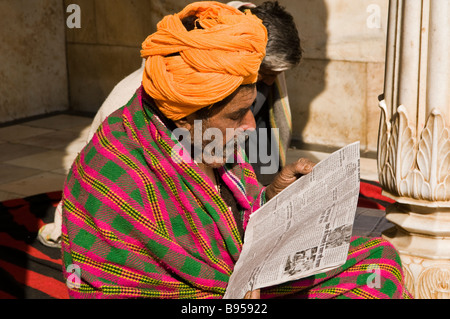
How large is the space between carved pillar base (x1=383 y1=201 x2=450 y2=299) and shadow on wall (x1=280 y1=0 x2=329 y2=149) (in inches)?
143

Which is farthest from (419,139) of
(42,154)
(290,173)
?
(42,154)

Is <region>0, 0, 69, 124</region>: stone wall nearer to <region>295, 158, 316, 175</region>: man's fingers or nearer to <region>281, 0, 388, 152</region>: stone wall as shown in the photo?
<region>281, 0, 388, 152</region>: stone wall

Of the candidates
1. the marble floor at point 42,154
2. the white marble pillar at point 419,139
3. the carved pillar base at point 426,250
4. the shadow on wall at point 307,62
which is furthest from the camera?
the shadow on wall at point 307,62

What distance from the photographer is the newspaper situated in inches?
81.5

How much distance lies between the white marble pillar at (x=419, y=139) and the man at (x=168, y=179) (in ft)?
2.35

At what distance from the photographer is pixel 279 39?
3.88 meters

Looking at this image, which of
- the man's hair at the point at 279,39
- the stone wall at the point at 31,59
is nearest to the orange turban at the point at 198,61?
the man's hair at the point at 279,39

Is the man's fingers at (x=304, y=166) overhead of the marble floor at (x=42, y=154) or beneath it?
overhead

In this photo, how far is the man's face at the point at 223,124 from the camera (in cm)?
244

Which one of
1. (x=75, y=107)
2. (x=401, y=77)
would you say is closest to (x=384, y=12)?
(x=401, y=77)

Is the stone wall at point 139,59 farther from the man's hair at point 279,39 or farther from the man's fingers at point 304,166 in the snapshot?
the man's fingers at point 304,166

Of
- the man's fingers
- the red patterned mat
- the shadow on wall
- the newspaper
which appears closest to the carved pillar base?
the man's fingers

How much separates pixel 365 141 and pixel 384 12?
1210 mm

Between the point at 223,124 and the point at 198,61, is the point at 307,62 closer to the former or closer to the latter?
the point at 223,124
